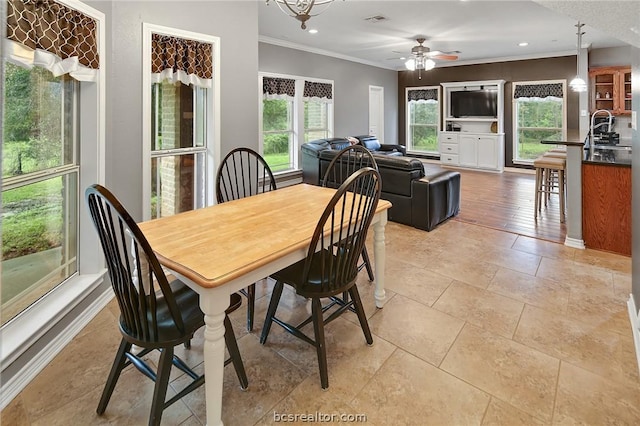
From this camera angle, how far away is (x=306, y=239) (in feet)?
5.82

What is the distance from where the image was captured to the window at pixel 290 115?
21.4ft

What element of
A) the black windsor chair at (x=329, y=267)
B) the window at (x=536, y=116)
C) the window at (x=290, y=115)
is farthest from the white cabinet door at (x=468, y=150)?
the black windsor chair at (x=329, y=267)

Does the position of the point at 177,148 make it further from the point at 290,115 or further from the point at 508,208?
the point at 508,208

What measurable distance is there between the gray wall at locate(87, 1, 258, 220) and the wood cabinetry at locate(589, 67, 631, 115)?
7187mm

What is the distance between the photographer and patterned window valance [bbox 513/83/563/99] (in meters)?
7.83

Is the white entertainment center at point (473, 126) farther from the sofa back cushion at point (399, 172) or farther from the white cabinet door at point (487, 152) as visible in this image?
the sofa back cushion at point (399, 172)

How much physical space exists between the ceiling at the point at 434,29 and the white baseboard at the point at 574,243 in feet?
7.92

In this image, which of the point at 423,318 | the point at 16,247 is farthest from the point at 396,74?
the point at 16,247

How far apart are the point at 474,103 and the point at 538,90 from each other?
1.38 meters

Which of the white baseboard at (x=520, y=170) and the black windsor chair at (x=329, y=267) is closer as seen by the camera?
the black windsor chair at (x=329, y=267)

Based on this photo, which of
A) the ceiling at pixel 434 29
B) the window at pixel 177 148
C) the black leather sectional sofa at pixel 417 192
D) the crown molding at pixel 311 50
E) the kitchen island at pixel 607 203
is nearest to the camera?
the window at pixel 177 148

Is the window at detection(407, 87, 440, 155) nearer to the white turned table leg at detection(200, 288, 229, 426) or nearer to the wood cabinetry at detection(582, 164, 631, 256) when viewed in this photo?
the wood cabinetry at detection(582, 164, 631, 256)

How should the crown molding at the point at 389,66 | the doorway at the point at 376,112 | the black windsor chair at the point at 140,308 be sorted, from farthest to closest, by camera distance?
the doorway at the point at 376,112, the crown molding at the point at 389,66, the black windsor chair at the point at 140,308

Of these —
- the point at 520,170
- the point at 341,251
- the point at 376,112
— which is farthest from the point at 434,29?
the point at 341,251
